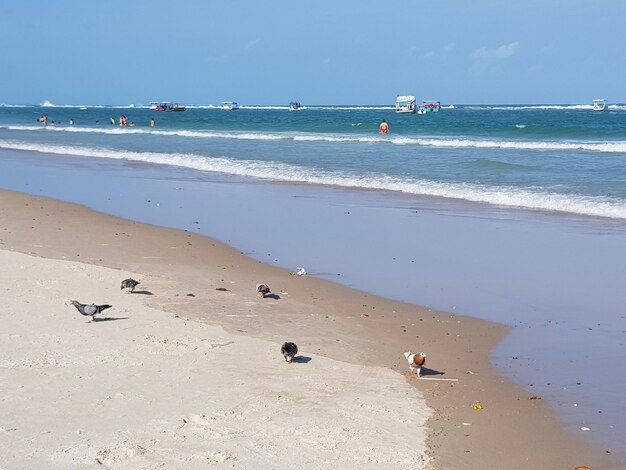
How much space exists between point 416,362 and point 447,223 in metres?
8.88

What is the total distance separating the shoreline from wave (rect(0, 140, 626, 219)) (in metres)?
8.22

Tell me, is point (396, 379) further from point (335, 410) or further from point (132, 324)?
point (132, 324)

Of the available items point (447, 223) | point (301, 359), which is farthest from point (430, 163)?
point (301, 359)

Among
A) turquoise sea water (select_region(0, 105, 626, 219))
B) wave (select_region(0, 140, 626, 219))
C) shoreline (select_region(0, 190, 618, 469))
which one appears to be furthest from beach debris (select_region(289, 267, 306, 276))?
turquoise sea water (select_region(0, 105, 626, 219))

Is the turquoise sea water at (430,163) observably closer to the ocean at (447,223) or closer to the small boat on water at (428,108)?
the ocean at (447,223)

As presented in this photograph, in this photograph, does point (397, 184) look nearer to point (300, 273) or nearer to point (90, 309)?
point (300, 273)

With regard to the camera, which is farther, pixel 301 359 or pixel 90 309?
pixel 90 309

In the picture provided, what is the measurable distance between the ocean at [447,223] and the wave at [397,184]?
58 mm

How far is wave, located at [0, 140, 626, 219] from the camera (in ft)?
59.3

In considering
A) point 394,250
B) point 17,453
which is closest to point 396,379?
point 17,453

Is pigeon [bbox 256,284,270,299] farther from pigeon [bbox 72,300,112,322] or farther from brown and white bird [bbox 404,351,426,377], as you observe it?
brown and white bird [bbox 404,351,426,377]

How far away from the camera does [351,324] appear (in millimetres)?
9000

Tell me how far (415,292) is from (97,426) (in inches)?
218

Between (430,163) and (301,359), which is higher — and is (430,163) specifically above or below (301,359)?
below
